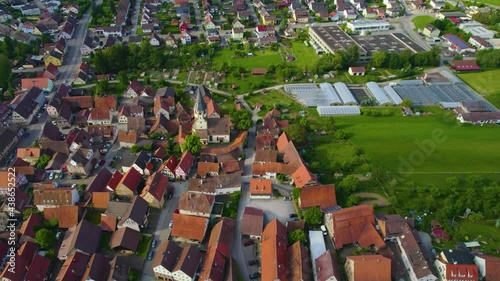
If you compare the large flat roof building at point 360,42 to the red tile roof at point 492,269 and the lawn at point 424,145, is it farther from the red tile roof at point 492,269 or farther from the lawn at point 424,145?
the red tile roof at point 492,269

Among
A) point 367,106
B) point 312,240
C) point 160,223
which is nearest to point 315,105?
point 367,106

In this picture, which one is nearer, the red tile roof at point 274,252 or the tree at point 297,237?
the red tile roof at point 274,252

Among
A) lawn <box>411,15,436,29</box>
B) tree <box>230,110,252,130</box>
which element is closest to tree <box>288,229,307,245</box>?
tree <box>230,110,252,130</box>

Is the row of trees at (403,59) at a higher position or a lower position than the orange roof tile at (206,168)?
higher

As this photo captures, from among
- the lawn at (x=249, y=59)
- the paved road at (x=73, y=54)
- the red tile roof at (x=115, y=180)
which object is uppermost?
the red tile roof at (x=115, y=180)

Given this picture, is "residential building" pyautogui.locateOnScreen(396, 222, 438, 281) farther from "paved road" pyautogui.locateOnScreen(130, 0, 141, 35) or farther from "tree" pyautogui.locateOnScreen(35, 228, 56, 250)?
"paved road" pyautogui.locateOnScreen(130, 0, 141, 35)

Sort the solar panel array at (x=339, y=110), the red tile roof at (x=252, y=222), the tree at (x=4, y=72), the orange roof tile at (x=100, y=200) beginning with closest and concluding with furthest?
1. the red tile roof at (x=252, y=222)
2. the orange roof tile at (x=100, y=200)
3. the solar panel array at (x=339, y=110)
4. the tree at (x=4, y=72)

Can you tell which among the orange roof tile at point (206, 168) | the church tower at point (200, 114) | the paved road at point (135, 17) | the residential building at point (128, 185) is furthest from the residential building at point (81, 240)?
the paved road at point (135, 17)

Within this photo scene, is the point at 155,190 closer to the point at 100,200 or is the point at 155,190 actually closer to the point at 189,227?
the point at 100,200
